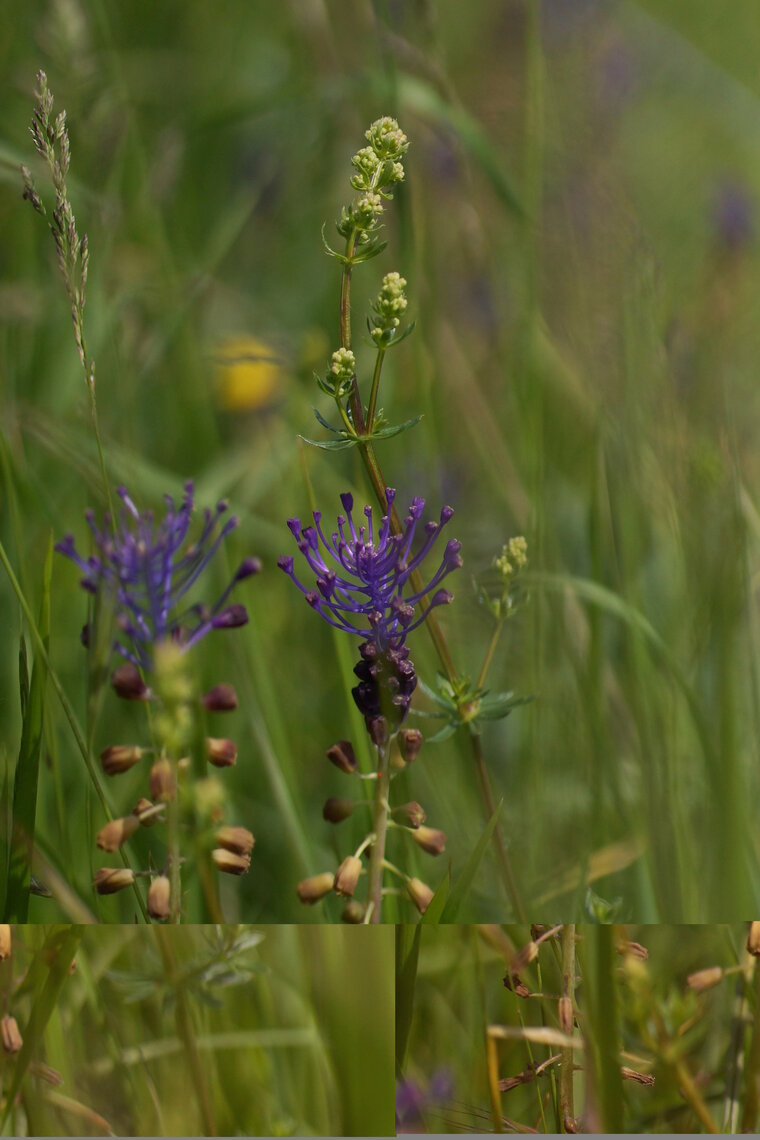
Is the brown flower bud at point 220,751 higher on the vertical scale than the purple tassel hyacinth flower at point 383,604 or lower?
lower

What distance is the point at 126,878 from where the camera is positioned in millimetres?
577

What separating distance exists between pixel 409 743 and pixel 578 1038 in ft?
0.63

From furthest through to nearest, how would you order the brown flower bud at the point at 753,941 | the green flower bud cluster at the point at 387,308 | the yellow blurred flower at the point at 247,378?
the yellow blurred flower at the point at 247,378
the brown flower bud at the point at 753,941
the green flower bud cluster at the point at 387,308

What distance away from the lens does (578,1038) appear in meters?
0.60

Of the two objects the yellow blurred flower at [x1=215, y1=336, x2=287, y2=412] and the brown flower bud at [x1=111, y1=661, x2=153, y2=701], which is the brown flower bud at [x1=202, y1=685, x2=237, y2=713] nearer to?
the brown flower bud at [x1=111, y1=661, x2=153, y2=701]

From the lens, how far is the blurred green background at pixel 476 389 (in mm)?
717

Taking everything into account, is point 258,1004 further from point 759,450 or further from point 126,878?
point 759,450

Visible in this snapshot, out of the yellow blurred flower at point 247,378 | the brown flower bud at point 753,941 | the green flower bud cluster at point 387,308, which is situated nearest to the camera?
the green flower bud cluster at point 387,308

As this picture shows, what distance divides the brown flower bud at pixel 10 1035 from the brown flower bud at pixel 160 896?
0.38ft

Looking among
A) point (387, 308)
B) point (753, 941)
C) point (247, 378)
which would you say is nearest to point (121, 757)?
point (387, 308)

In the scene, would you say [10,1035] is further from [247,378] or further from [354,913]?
[247,378]

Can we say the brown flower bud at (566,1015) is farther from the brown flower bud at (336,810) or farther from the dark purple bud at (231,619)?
the dark purple bud at (231,619)

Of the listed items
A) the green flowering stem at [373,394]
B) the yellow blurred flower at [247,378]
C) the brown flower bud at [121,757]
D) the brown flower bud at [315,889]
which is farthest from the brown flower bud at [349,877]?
the yellow blurred flower at [247,378]

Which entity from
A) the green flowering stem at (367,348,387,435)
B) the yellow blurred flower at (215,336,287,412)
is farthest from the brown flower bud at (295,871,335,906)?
the yellow blurred flower at (215,336,287,412)
